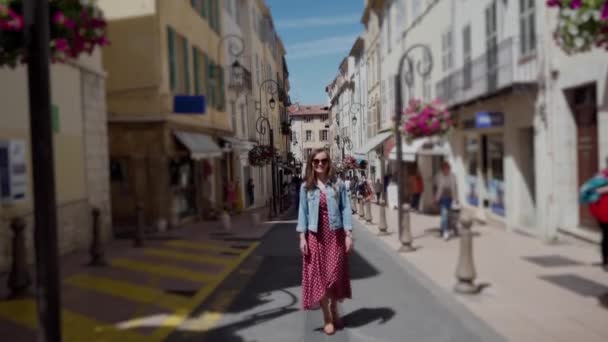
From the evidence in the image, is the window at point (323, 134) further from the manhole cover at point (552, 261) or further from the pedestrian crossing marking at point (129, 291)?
the manhole cover at point (552, 261)

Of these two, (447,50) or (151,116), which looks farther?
(151,116)

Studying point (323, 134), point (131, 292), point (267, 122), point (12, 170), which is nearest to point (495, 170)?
point (131, 292)

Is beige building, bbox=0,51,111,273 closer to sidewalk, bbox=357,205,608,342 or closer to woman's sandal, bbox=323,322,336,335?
woman's sandal, bbox=323,322,336,335

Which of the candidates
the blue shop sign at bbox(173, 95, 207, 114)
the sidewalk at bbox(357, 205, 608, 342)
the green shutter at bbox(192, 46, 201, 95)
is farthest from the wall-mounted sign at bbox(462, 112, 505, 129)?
the green shutter at bbox(192, 46, 201, 95)

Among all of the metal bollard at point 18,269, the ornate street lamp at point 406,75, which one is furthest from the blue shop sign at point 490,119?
the metal bollard at point 18,269

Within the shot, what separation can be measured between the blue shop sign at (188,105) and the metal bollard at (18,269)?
12.8 ft

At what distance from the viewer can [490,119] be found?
84.0 inches

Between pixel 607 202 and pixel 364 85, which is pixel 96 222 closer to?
pixel 364 85

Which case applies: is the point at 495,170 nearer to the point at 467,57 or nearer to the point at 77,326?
the point at 467,57

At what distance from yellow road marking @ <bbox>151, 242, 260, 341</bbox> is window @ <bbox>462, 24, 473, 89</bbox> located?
3760mm

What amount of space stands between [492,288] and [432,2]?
1.63m

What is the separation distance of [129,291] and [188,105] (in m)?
3.17

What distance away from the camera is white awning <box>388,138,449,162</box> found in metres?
2.56

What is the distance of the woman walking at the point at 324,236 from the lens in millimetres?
4590
